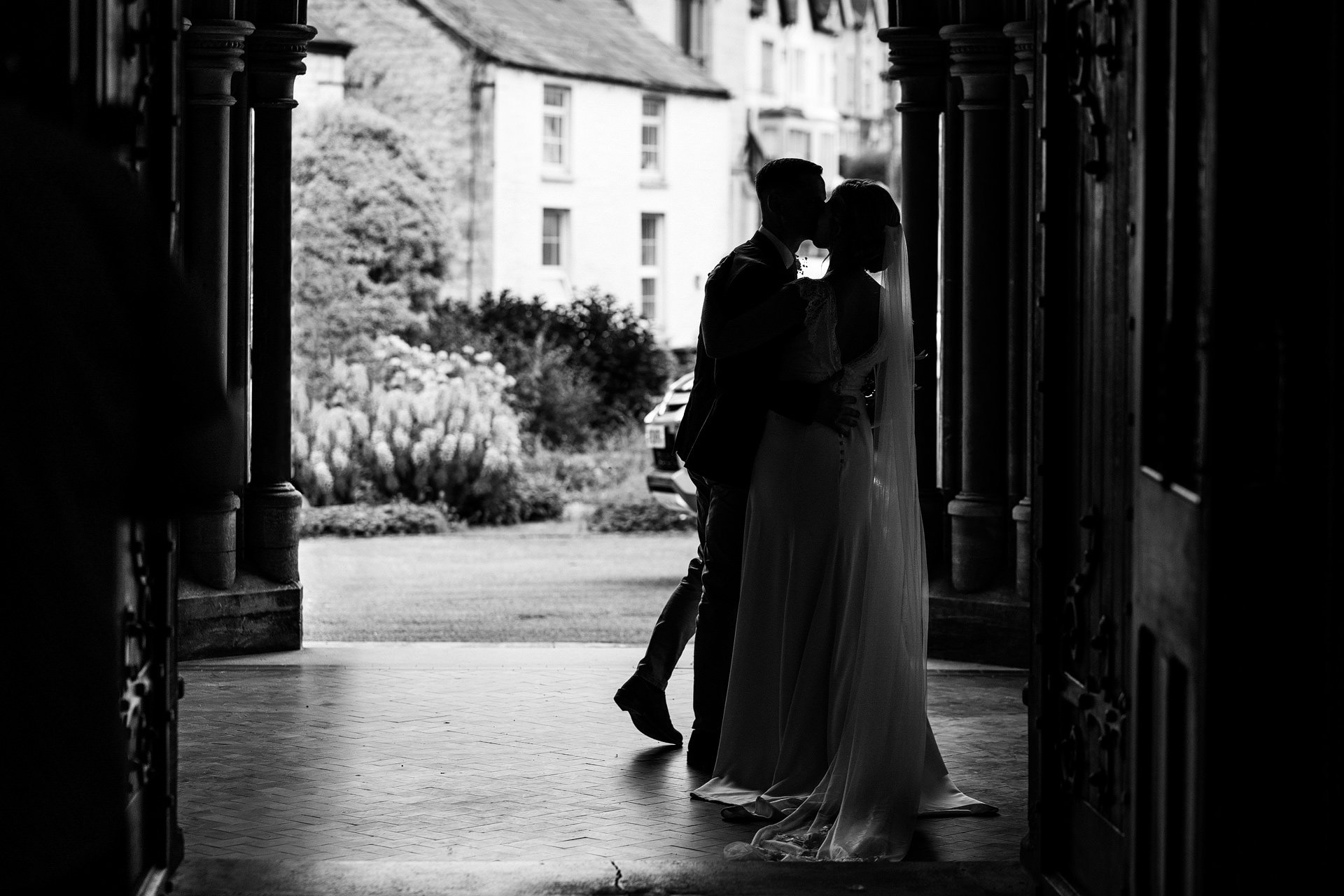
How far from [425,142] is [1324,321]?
2845cm

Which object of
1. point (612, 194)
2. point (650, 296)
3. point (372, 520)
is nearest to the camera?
point (372, 520)

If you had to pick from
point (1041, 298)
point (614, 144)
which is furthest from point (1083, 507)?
point (614, 144)

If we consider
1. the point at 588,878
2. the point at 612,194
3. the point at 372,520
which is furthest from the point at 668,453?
the point at 612,194

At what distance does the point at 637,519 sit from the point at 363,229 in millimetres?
11480

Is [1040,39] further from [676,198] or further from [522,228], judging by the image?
[676,198]

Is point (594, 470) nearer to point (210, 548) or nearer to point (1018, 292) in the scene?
point (210, 548)

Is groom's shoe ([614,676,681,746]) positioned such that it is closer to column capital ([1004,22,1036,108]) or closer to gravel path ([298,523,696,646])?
column capital ([1004,22,1036,108])

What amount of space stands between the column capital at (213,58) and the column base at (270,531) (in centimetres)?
176

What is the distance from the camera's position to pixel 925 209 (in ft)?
28.6

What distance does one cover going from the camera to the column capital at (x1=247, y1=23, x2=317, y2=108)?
8.62 meters

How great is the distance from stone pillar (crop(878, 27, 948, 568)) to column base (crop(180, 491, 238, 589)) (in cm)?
313

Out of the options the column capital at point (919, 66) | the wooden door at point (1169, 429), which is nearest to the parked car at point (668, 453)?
the column capital at point (919, 66)

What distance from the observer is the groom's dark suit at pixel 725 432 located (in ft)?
18.4

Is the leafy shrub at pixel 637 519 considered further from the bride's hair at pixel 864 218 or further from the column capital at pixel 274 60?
the bride's hair at pixel 864 218
